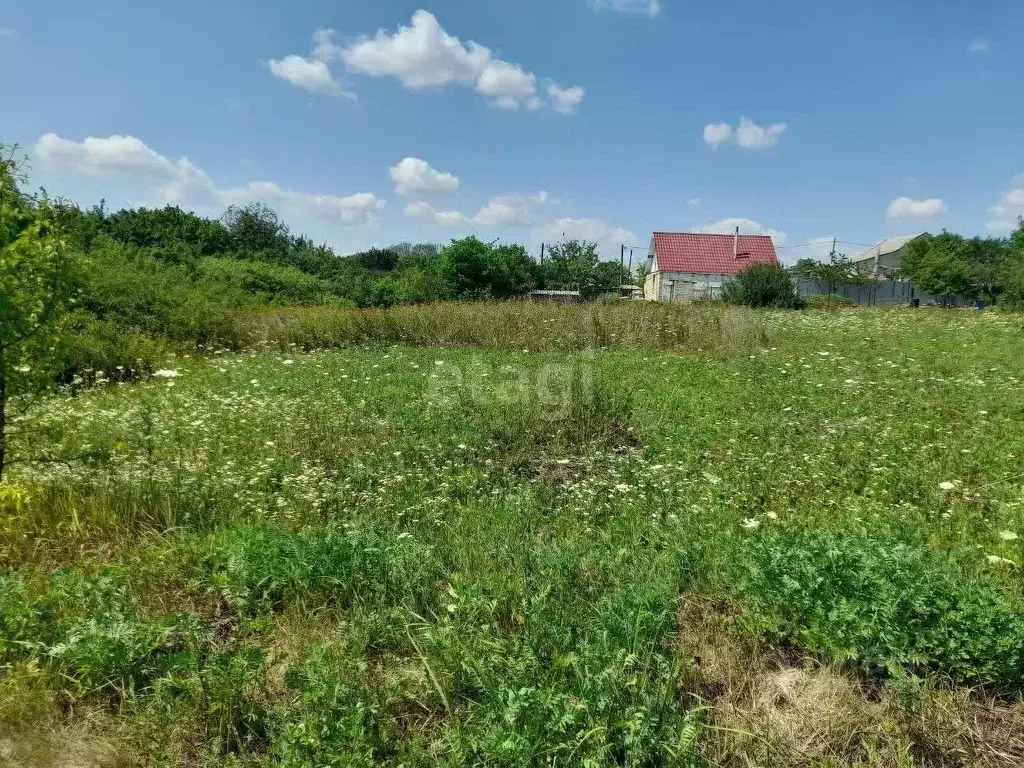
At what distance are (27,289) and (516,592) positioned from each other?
10.7 feet

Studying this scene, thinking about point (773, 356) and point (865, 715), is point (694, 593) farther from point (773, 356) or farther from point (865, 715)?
point (773, 356)

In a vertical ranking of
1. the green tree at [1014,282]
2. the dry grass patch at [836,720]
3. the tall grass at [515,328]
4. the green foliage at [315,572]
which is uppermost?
the green tree at [1014,282]

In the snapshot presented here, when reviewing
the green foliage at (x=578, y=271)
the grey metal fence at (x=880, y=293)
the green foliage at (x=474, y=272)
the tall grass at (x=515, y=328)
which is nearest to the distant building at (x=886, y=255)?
the grey metal fence at (x=880, y=293)

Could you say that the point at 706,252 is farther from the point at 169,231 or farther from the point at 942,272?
the point at 169,231

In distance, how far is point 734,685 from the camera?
233cm

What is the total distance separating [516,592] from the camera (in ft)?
9.45

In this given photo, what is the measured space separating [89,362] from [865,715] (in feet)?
36.0

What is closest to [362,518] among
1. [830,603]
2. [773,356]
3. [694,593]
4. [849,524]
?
[694,593]

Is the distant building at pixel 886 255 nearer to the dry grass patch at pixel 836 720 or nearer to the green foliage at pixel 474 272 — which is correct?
the green foliage at pixel 474 272

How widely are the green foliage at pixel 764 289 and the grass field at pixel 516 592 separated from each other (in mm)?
20975

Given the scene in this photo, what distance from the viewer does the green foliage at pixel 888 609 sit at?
2.15 m

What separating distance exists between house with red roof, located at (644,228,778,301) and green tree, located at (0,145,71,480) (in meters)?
38.6

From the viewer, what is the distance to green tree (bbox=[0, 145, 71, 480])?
3.31 meters

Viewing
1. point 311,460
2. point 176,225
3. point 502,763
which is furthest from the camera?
point 176,225
